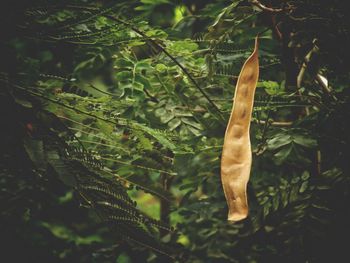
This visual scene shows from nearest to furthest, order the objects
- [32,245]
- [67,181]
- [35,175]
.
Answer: [67,181], [35,175], [32,245]

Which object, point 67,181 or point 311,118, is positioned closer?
point 67,181

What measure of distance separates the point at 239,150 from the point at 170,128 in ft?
1.44

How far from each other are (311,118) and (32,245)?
102 cm

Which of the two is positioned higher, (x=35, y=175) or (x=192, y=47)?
(x=192, y=47)

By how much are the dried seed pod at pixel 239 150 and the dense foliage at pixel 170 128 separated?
121 mm

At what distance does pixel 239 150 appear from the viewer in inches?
39.3

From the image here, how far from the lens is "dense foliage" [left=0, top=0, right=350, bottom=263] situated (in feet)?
3.29

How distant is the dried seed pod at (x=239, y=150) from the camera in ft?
3.13

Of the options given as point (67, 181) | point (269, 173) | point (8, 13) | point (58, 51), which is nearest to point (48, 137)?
point (67, 181)

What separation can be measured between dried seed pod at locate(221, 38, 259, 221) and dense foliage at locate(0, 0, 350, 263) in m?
0.12

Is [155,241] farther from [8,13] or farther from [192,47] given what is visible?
[8,13]

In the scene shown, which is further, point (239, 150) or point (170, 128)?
point (170, 128)

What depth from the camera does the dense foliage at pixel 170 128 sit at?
3.29 ft

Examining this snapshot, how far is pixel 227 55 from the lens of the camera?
1.26m
